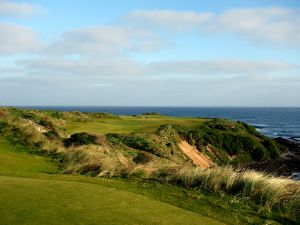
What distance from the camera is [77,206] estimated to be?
9188mm

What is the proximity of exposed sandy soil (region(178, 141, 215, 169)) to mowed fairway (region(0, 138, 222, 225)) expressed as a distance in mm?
28791

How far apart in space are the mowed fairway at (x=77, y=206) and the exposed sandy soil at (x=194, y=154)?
28.8 metres

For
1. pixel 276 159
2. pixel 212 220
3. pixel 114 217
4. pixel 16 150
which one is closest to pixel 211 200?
pixel 212 220

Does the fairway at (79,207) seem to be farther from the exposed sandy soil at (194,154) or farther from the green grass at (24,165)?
the exposed sandy soil at (194,154)

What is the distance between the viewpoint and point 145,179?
1505cm

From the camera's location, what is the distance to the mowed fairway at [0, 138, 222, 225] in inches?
325

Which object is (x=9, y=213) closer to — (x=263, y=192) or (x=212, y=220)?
(x=212, y=220)

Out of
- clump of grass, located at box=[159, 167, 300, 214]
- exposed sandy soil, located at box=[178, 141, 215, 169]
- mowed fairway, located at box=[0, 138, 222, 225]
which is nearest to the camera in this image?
mowed fairway, located at box=[0, 138, 222, 225]

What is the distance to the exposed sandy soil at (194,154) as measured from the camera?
3970cm

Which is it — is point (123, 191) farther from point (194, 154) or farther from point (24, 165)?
point (194, 154)

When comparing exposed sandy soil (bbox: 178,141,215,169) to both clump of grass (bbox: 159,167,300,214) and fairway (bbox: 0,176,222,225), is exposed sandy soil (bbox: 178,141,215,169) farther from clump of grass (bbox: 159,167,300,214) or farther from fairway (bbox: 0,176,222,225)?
fairway (bbox: 0,176,222,225)

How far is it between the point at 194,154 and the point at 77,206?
108ft

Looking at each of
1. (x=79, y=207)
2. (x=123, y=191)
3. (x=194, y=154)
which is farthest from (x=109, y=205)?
(x=194, y=154)

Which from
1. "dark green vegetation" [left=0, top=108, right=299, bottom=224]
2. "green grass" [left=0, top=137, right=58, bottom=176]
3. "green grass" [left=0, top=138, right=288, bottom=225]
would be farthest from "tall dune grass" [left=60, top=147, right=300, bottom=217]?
"green grass" [left=0, top=137, right=58, bottom=176]
